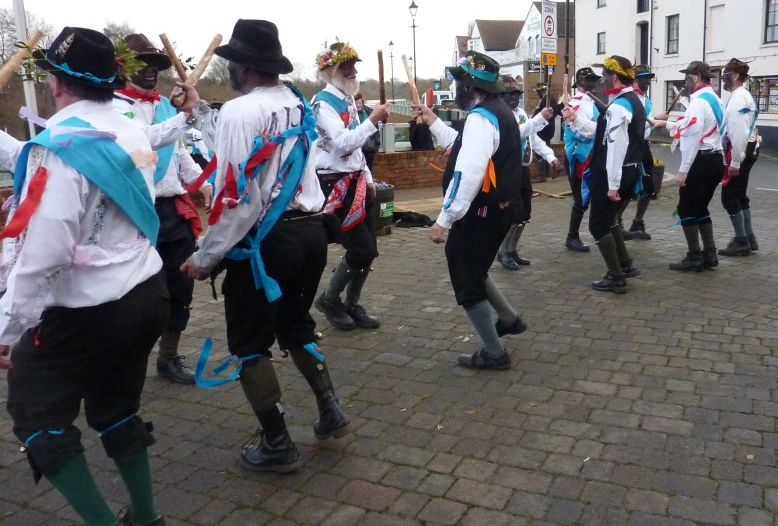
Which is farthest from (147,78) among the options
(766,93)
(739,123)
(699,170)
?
(766,93)

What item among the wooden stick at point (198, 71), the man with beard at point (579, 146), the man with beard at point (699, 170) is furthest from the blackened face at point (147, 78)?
the man with beard at point (699, 170)

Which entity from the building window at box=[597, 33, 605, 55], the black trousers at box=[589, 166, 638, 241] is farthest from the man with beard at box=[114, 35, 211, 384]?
the building window at box=[597, 33, 605, 55]

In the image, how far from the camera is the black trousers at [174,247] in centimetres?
440

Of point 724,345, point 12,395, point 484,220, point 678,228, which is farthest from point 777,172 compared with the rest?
point 12,395

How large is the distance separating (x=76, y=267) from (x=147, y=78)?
7.00 ft

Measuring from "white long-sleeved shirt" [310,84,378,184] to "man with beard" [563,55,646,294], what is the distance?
222 cm

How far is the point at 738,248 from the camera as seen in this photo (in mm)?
7883

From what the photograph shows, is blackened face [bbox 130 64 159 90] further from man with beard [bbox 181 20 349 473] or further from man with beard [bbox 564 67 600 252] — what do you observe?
man with beard [bbox 564 67 600 252]

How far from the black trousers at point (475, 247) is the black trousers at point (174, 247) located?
1.65m

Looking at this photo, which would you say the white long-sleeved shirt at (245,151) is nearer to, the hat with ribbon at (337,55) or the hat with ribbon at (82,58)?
the hat with ribbon at (82,58)

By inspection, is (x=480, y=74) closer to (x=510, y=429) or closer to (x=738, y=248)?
(x=510, y=429)

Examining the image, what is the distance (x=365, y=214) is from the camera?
5.60 metres

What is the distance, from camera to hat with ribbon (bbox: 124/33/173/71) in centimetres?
429

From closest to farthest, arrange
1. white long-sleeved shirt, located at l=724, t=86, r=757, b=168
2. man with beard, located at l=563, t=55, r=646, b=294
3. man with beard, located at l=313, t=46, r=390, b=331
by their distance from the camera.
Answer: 1. man with beard, located at l=313, t=46, r=390, b=331
2. man with beard, located at l=563, t=55, r=646, b=294
3. white long-sleeved shirt, located at l=724, t=86, r=757, b=168
